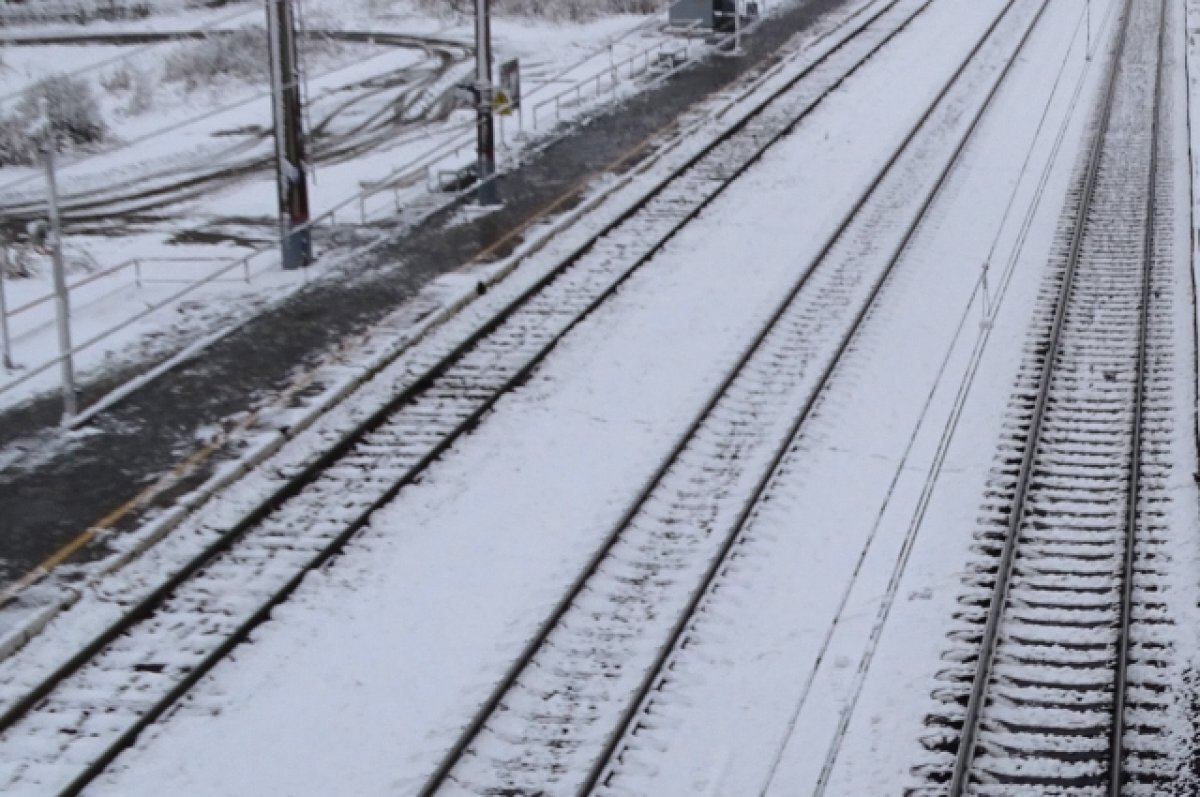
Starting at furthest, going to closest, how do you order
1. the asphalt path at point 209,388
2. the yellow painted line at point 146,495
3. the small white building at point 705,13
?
the small white building at point 705,13 → the asphalt path at point 209,388 → the yellow painted line at point 146,495

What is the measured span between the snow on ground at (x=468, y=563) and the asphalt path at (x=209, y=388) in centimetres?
243

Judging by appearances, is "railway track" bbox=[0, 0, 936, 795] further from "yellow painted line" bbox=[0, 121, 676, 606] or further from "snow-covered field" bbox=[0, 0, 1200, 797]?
"yellow painted line" bbox=[0, 121, 676, 606]

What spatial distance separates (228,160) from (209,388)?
15.2m

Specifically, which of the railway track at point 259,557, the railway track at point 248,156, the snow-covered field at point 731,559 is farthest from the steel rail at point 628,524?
the railway track at point 248,156

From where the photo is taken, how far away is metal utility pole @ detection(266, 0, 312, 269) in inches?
809

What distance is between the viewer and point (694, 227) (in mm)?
24453

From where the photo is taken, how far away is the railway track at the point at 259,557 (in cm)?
1094

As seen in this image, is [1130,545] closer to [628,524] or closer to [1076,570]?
[1076,570]

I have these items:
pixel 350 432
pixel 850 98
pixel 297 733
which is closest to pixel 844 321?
pixel 350 432

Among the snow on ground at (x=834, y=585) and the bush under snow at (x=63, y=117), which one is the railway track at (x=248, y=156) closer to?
the bush under snow at (x=63, y=117)

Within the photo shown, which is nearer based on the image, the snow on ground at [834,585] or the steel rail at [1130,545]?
the steel rail at [1130,545]

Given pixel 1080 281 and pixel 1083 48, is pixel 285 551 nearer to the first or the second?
pixel 1080 281

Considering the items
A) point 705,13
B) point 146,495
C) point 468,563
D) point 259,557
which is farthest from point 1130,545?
point 705,13

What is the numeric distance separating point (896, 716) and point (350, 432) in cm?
703
